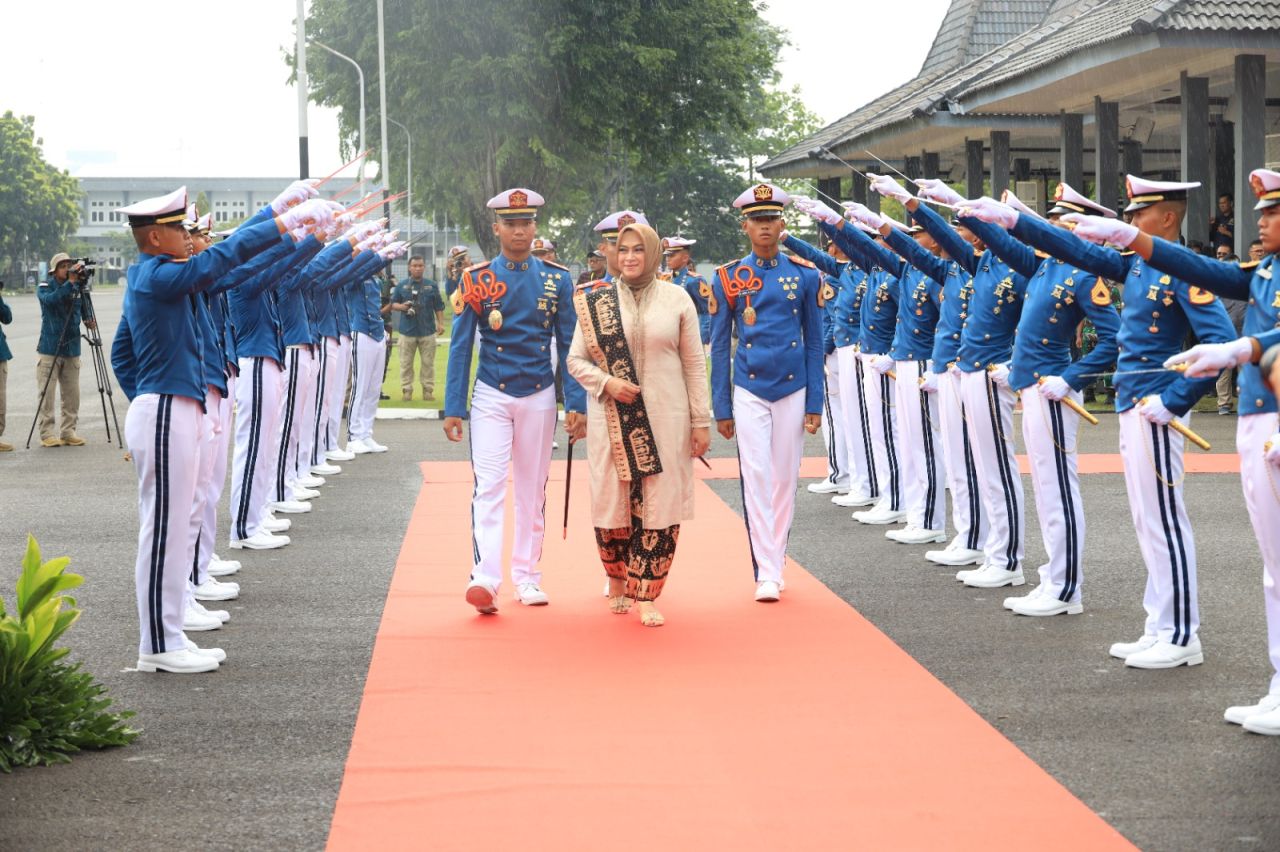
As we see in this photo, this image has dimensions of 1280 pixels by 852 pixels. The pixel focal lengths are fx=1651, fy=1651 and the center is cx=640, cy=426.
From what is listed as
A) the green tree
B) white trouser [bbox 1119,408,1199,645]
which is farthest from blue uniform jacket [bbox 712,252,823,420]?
the green tree

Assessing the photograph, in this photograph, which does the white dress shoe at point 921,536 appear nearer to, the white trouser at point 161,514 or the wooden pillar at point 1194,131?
the white trouser at point 161,514

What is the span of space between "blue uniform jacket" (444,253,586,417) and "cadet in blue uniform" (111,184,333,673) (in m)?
1.33

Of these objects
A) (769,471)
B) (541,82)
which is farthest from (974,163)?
(769,471)

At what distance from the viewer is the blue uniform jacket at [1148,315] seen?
22.3 ft

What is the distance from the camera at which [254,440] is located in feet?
35.6

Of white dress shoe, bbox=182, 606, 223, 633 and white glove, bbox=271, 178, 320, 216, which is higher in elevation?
white glove, bbox=271, 178, 320, 216

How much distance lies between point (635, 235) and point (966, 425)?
9.02 ft

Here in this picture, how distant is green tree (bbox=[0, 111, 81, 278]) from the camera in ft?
311

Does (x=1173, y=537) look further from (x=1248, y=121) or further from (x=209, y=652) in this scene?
(x=1248, y=121)

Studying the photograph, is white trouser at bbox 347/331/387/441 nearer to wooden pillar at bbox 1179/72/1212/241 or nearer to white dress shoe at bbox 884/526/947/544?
white dress shoe at bbox 884/526/947/544

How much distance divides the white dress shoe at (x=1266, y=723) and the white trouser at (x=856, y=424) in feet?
21.0

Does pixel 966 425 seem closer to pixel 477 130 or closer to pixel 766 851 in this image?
pixel 766 851

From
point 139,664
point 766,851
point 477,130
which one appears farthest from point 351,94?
point 766,851

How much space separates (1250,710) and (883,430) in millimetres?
6172
